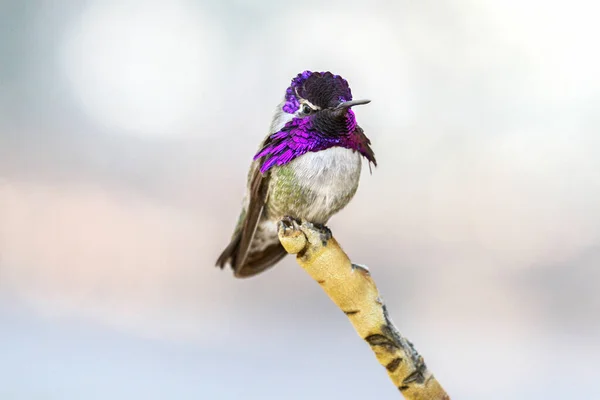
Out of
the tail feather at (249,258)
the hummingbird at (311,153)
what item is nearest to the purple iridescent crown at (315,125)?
the hummingbird at (311,153)

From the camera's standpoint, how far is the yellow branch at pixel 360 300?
1.21 m

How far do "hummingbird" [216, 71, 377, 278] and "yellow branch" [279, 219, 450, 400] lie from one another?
5cm

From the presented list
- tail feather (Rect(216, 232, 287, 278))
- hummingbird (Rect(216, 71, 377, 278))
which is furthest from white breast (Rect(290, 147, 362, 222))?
tail feather (Rect(216, 232, 287, 278))

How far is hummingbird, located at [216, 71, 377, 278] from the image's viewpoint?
1.21 metres

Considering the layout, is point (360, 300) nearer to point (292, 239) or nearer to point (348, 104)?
point (292, 239)

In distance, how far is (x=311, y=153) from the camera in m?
1.23

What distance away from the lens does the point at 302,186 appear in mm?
1238

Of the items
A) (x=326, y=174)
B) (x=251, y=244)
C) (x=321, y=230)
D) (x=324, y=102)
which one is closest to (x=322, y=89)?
(x=324, y=102)

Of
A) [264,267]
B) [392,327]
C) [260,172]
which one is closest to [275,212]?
[260,172]

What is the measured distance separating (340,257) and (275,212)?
0.58 feet

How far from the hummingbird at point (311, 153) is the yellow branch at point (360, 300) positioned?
0.05 meters

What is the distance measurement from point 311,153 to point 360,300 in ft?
0.95

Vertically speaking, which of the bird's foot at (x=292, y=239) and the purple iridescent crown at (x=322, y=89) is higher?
the purple iridescent crown at (x=322, y=89)

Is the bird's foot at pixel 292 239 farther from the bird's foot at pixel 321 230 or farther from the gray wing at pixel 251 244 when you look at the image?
the gray wing at pixel 251 244
